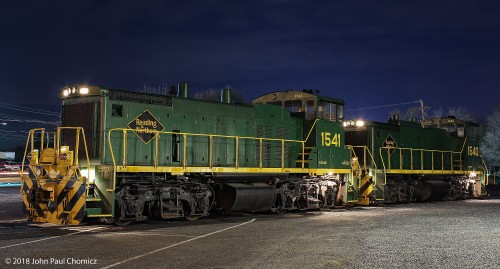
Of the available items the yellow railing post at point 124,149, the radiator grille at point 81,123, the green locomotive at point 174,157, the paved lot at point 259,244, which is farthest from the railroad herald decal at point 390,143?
the radiator grille at point 81,123

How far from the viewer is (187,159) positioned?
1546cm

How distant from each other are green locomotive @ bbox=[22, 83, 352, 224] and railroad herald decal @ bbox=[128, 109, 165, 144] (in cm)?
3

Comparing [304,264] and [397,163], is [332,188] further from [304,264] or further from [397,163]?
[304,264]

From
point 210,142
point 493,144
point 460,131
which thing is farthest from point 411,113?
point 210,142

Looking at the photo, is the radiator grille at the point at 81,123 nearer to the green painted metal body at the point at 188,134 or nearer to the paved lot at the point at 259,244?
the green painted metal body at the point at 188,134

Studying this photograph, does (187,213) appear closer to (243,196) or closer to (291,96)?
(243,196)

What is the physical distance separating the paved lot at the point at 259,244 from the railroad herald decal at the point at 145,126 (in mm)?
2287

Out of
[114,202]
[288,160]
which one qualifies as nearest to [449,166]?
[288,160]

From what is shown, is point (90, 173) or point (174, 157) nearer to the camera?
point (90, 173)

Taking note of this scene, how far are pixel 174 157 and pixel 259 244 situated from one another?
584 cm

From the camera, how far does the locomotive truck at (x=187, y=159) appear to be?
43.4ft

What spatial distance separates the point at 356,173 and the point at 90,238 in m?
12.9

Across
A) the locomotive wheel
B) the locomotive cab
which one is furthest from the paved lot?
the locomotive cab

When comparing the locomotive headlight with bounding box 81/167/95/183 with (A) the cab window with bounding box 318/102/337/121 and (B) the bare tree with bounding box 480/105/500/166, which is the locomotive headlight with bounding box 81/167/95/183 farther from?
(B) the bare tree with bounding box 480/105/500/166
